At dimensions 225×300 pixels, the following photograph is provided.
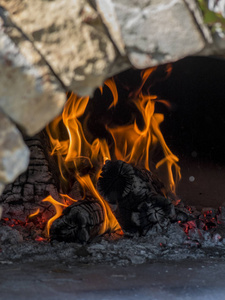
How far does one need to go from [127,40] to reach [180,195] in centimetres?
177

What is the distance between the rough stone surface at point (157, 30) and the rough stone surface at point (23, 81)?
286 mm

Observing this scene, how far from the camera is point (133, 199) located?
7.73 ft

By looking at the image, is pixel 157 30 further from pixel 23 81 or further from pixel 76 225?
pixel 76 225

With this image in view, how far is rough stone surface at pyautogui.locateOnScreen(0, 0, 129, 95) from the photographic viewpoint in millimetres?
1220

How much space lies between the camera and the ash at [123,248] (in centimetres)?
186

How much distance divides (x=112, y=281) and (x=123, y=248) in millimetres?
480

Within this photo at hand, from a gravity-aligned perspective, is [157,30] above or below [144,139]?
above

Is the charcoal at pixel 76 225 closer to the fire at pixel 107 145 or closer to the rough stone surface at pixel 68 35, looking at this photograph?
the fire at pixel 107 145

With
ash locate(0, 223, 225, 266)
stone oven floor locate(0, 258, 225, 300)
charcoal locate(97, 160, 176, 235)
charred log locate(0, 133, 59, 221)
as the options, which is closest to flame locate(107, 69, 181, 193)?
charcoal locate(97, 160, 176, 235)

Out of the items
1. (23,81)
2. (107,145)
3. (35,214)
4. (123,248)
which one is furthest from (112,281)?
(107,145)

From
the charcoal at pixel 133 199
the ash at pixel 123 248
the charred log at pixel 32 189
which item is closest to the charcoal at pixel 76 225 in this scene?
the ash at pixel 123 248

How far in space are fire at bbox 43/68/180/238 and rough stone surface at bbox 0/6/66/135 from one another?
4.17 ft

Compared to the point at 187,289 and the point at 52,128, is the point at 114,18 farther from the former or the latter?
the point at 52,128

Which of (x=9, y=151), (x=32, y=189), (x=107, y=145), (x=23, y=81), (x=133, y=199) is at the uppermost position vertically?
Result: (x=23, y=81)
